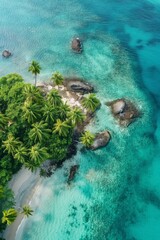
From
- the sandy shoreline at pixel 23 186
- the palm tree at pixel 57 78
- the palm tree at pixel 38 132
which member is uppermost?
the palm tree at pixel 57 78

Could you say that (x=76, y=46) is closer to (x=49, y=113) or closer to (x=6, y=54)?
(x=6, y=54)

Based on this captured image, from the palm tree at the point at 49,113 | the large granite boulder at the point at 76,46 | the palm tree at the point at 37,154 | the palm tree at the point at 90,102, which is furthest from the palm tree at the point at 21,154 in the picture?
the large granite boulder at the point at 76,46

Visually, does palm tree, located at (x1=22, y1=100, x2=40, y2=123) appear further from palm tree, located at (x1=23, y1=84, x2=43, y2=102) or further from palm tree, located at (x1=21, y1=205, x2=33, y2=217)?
palm tree, located at (x1=21, y1=205, x2=33, y2=217)

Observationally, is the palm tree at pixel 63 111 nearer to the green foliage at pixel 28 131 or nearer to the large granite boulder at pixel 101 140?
the green foliage at pixel 28 131

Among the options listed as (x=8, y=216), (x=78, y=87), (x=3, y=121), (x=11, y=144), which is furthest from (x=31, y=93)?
(x=8, y=216)

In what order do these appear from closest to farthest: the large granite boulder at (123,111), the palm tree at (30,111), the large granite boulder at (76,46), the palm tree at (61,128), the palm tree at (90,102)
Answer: the palm tree at (30,111) → the palm tree at (61,128) → the palm tree at (90,102) → the large granite boulder at (123,111) → the large granite boulder at (76,46)

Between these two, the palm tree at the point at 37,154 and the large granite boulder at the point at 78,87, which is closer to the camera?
the palm tree at the point at 37,154
